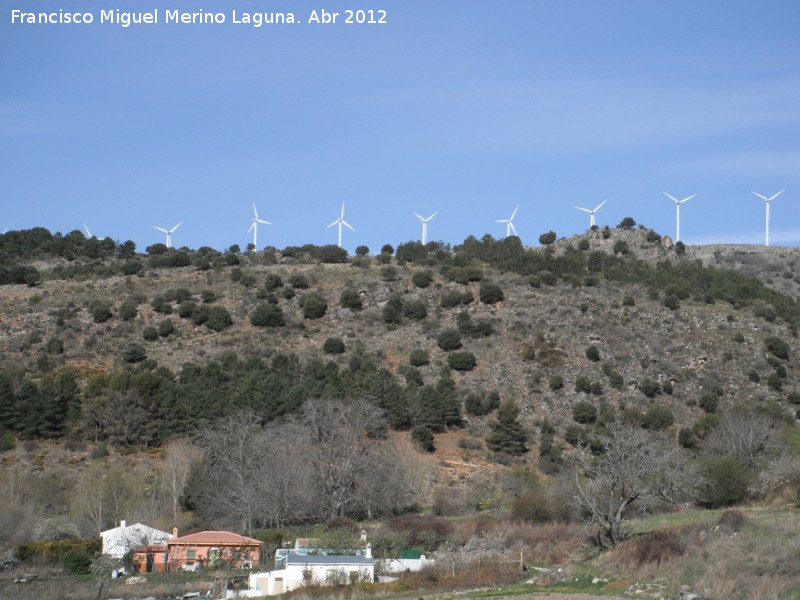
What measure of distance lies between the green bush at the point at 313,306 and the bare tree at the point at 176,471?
27.3 metres

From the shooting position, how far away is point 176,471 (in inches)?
2601

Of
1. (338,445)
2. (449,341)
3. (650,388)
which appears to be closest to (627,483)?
(338,445)

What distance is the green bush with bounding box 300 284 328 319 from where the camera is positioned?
95.2 meters

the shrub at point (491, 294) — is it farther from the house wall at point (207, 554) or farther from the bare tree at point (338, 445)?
the house wall at point (207, 554)

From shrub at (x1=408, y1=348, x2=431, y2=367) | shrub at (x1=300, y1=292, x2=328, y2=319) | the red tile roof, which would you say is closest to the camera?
the red tile roof

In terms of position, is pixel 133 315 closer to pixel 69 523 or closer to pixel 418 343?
pixel 418 343

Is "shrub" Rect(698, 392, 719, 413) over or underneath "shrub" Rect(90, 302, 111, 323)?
underneath

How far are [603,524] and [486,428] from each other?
3477 cm

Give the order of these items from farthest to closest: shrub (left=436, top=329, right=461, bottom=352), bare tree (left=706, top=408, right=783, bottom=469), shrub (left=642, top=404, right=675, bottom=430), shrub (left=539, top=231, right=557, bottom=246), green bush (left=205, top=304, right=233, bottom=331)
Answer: shrub (left=539, top=231, right=557, bottom=246) < green bush (left=205, top=304, right=233, bottom=331) < shrub (left=436, top=329, right=461, bottom=352) < shrub (left=642, top=404, right=675, bottom=430) < bare tree (left=706, top=408, right=783, bottom=469)

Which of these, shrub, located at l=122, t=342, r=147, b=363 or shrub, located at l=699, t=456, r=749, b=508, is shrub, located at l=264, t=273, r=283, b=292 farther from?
shrub, located at l=699, t=456, r=749, b=508

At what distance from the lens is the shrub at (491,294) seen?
95.7 metres

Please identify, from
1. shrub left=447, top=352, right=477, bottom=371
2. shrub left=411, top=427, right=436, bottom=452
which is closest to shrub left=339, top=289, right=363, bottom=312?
shrub left=447, top=352, right=477, bottom=371

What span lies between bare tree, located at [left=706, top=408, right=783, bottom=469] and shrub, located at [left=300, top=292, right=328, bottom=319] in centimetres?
3512

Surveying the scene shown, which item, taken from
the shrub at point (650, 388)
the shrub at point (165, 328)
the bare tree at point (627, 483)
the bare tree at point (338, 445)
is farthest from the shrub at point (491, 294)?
the bare tree at point (627, 483)
